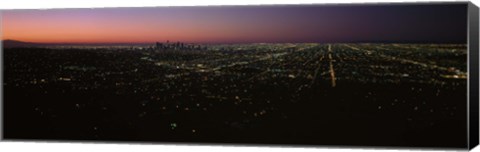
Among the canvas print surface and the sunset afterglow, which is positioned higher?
the sunset afterglow

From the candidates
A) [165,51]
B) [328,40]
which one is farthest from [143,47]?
[328,40]

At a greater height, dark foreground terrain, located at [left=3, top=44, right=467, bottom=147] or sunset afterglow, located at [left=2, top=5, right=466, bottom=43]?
sunset afterglow, located at [left=2, top=5, right=466, bottom=43]

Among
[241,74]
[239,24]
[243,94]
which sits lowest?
[243,94]

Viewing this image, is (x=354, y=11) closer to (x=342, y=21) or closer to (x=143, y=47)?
(x=342, y=21)

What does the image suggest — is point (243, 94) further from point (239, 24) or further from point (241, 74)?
point (239, 24)

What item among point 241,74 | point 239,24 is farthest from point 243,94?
point 239,24

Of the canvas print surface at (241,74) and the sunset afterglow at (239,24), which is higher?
the sunset afterglow at (239,24)

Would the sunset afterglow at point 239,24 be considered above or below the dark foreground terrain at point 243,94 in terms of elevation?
above
